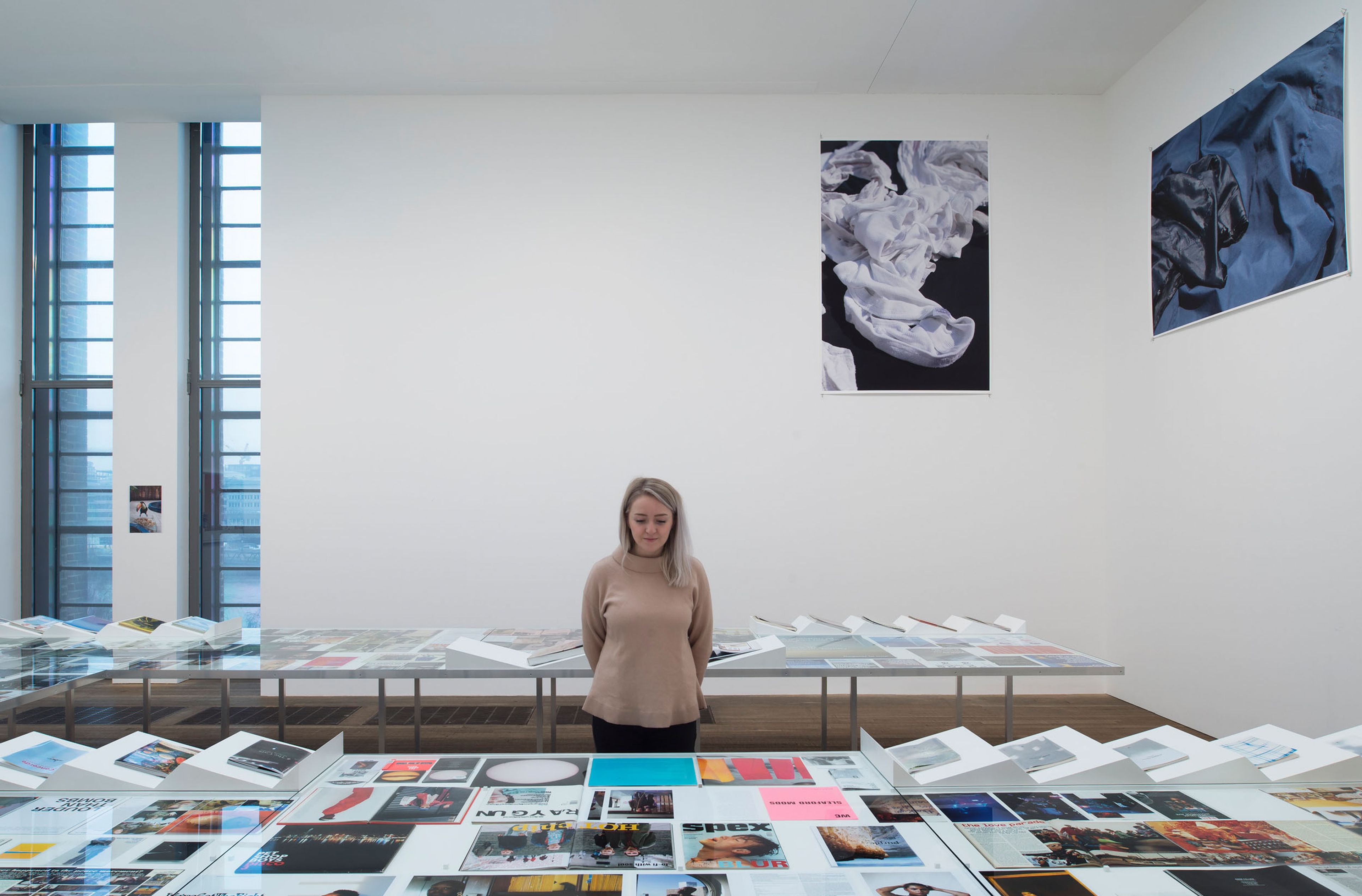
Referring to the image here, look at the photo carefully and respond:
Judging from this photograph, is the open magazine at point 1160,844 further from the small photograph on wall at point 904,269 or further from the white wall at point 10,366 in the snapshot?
the white wall at point 10,366

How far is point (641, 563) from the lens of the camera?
97.0 inches

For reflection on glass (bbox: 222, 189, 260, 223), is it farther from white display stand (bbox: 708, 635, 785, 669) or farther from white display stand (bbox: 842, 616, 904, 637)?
white display stand (bbox: 842, 616, 904, 637)

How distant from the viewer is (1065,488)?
550cm

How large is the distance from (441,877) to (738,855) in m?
0.59

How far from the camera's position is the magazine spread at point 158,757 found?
1900mm

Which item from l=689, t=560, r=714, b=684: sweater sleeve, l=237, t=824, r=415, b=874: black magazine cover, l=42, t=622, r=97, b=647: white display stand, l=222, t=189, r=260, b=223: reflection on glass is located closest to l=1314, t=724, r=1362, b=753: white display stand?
l=689, t=560, r=714, b=684: sweater sleeve

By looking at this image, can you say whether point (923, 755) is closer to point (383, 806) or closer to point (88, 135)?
point (383, 806)

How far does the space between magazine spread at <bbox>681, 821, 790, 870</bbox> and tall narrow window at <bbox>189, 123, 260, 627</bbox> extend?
5.68 metres

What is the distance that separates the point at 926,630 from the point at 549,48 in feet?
14.5

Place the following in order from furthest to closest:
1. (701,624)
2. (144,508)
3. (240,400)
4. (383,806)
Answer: (240,400) → (144,508) → (701,624) → (383,806)

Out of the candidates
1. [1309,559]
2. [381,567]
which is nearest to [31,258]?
[381,567]

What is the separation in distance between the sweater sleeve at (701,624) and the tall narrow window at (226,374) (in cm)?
499

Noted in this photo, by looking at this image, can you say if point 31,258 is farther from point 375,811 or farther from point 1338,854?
point 1338,854

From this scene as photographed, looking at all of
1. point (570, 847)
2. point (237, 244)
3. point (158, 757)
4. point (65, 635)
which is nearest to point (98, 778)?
point (158, 757)
